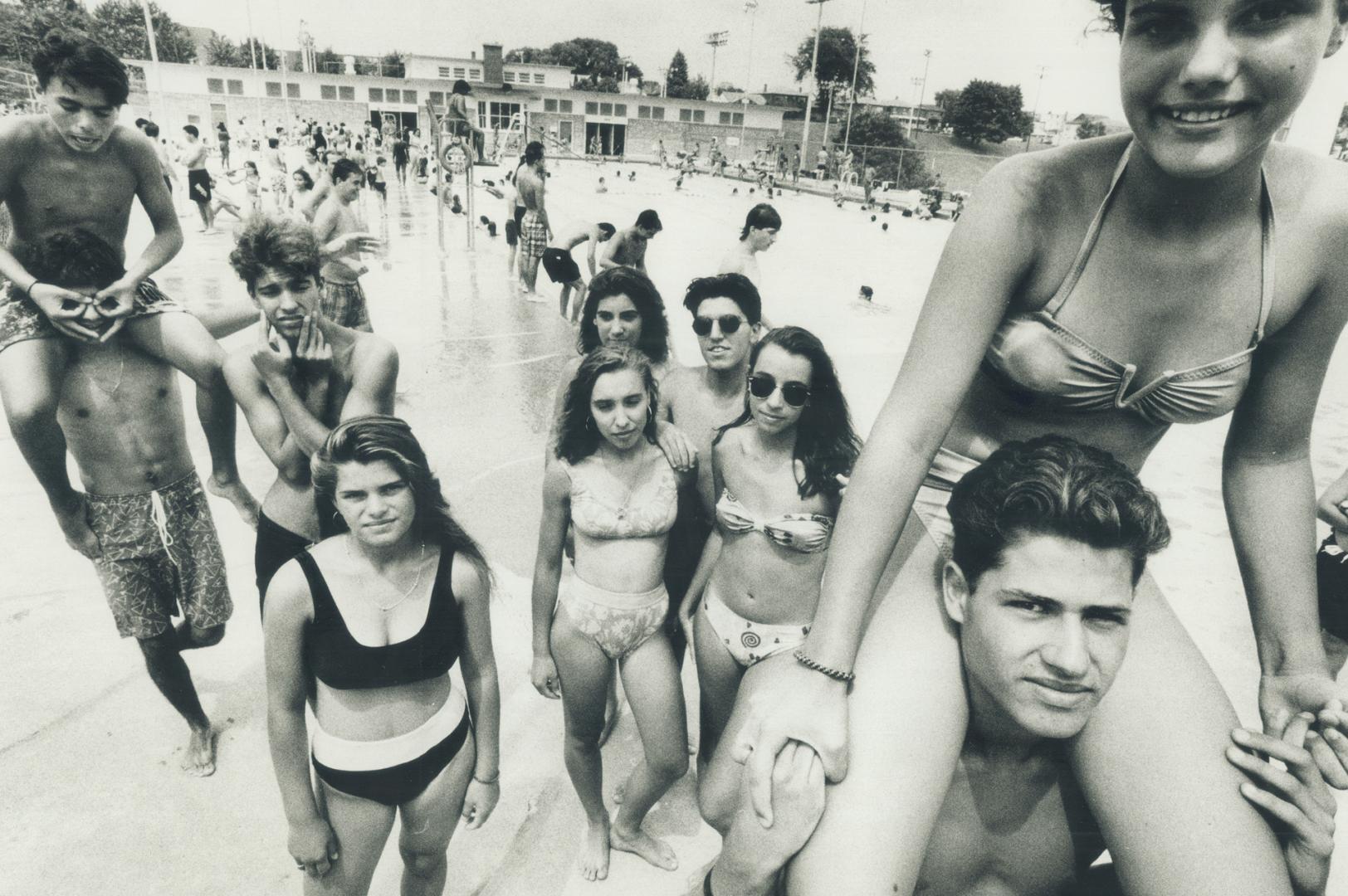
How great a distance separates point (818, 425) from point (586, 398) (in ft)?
2.88

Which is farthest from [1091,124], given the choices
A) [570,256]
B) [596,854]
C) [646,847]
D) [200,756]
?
[570,256]

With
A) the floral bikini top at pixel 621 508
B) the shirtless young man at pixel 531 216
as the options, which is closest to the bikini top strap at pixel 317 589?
the floral bikini top at pixel 621 508

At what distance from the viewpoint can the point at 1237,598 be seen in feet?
16.5

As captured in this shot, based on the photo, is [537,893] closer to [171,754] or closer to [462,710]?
[462,710]

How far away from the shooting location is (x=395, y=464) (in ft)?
7.41

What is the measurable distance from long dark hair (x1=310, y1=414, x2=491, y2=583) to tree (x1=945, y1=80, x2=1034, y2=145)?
7965 centimetres

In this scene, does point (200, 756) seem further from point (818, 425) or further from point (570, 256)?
point (570, 256)

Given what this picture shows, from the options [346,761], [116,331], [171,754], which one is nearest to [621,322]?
[116,331]

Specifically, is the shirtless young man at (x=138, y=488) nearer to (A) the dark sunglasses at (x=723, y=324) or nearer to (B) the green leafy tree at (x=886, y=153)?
(A) the dark sunglasses at (x=723, y=324)

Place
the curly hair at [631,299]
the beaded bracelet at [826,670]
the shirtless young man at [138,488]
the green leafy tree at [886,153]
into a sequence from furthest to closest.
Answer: the green leafy tree at [886,153] < the curly hair at [631,299] < the shirtless young man at [138,488] < the beaded bracelet at [826,670]

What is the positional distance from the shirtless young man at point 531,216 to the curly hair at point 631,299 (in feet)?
24.5

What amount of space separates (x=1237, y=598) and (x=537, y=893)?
186 inches

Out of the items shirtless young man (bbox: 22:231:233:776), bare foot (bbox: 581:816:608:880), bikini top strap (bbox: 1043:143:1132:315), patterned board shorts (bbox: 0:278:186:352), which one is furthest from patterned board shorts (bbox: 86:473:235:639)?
bikini top strap (bbox: 1043:143:1132:315)

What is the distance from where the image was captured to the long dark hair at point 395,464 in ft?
7.33
